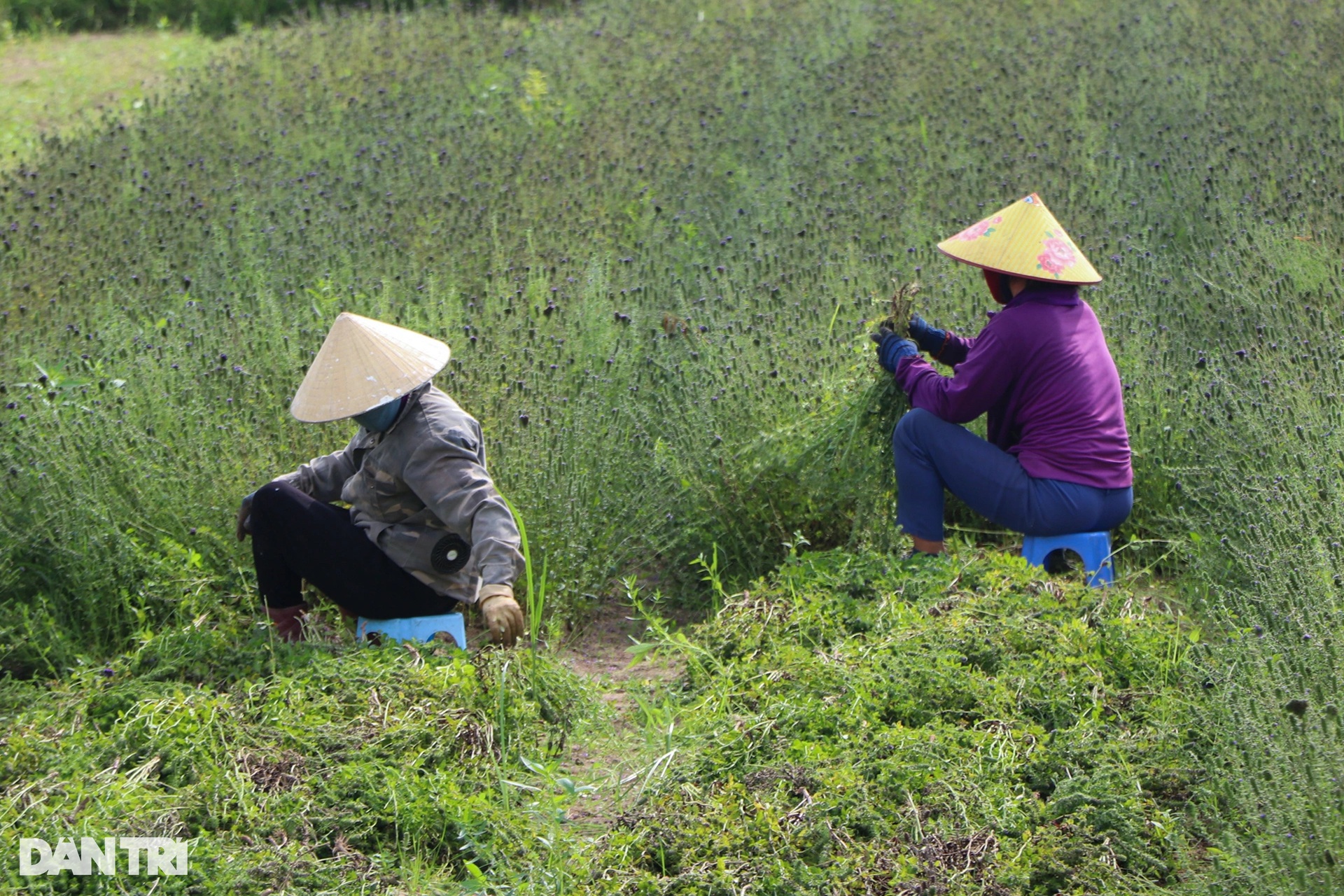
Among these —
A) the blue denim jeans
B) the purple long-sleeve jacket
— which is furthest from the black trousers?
the purple long-sleeve jacket

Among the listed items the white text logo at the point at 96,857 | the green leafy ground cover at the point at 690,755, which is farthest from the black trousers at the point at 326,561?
the white text logo at the point at 96,857

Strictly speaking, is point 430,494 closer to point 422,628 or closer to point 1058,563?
point 422,628

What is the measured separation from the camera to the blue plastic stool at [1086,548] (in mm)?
4000

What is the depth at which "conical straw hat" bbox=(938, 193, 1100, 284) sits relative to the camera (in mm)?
3943

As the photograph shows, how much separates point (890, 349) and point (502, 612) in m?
1.55

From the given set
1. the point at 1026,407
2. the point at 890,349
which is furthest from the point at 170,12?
the point at 1026,407

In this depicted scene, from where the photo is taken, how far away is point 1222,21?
28.7 feet

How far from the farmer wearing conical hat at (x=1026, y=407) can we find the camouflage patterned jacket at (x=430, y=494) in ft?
4.20

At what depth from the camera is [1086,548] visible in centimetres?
401

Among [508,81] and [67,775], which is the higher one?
[508,81]

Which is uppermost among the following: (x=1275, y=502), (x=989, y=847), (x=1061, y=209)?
(x=1061, y=209)

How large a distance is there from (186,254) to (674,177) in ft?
7.84

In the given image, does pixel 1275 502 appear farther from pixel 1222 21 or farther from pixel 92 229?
pixel 1222 21

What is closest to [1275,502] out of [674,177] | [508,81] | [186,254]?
[674,177]
